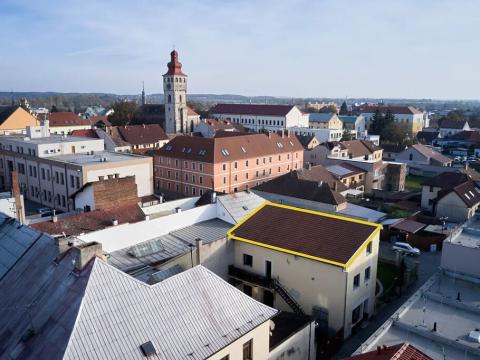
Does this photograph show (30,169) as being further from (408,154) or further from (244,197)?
(408,154)

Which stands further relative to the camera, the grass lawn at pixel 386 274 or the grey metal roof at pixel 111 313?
the grass lawn at pixel 386 274

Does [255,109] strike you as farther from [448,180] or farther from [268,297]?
[268,297]

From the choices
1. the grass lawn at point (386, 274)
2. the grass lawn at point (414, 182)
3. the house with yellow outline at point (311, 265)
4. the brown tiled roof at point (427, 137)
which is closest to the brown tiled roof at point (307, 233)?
the house with yellow outline at point (311, 265)

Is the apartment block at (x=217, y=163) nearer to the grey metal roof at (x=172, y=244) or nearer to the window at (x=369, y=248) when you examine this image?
the grey metal roof at (x=172, y=244)

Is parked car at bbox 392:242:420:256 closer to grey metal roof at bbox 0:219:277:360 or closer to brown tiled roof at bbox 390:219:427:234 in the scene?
brown tiled roof at bbox 390:219:427:234

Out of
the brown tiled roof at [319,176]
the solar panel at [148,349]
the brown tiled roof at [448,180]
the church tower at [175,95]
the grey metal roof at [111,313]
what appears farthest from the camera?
the church tower at [175,95]

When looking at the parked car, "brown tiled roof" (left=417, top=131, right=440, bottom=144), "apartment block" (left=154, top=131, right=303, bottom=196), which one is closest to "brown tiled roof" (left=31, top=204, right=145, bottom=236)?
the parked car
